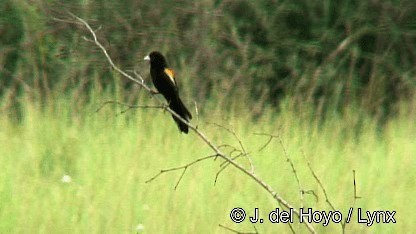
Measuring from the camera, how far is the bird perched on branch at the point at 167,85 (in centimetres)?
449

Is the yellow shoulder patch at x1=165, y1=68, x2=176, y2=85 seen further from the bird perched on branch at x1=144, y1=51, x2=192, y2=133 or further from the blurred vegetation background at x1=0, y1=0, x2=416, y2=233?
the blurred vegetation background at x1=0, y1=0, x2=416, y2=233

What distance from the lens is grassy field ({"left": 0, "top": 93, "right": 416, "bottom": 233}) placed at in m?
4.49

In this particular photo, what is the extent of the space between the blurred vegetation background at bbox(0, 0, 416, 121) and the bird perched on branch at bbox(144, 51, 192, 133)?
9.88ft

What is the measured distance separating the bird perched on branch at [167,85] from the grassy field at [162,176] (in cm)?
42

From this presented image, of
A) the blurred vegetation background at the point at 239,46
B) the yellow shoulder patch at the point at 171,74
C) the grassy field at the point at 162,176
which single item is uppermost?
the blurred vegetation background at the point at 239,46

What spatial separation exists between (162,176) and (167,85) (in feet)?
1.74

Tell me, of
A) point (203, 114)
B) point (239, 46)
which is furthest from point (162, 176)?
point (239, 46)

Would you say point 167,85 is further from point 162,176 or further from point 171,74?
point 162,176

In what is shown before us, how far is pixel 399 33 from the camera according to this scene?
29.4 feet

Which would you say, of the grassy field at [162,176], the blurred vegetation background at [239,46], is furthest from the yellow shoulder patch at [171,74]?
the blurred vegetation background at [239,46]

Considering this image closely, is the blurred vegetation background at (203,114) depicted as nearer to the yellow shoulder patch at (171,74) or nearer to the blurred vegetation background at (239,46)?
the blurred vegetation background at (239,46)

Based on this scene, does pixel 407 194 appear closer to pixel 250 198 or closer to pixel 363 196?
pixel 363 196

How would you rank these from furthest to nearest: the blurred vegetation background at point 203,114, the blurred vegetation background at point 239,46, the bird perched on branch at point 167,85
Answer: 1. the blurred vegetation background at point 239,46
2. the blurred vegetation background at point 203,114
3. the bird perched on branch at point 167,85

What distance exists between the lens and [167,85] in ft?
15.3
